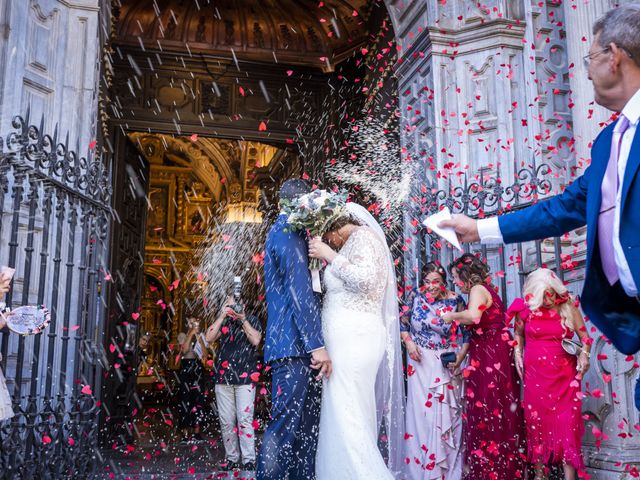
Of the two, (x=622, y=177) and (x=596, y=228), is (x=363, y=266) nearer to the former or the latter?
(x=596, y=228)

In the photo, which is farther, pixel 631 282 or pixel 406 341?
pixel 406 341

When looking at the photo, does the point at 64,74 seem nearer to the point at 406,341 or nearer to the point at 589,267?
the point at 406,341

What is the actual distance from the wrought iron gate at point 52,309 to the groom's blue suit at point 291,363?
71.3 inches

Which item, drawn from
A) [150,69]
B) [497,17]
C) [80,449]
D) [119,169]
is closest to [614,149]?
[80,449]

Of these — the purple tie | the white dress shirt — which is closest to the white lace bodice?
the purple tie

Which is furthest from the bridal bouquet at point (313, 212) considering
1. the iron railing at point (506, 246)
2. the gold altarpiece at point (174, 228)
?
the gold altarpiece at point (174, 228)

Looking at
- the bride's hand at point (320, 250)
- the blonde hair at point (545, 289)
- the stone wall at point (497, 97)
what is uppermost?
the stone wall at point (497, 97)

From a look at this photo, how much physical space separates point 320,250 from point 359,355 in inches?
30.1

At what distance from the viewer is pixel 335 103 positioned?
11.5 m

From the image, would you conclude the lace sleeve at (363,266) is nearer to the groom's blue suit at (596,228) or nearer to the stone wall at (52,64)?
the groom's blue suit at (596,228)

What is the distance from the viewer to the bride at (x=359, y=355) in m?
4.25

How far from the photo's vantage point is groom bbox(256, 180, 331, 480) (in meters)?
4.23

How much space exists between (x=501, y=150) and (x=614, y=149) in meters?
5.53

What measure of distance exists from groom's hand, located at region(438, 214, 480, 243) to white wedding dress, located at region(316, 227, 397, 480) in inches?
68.0
